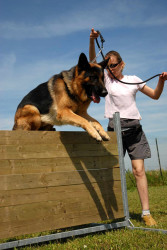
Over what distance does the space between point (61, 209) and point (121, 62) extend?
246 centimetres

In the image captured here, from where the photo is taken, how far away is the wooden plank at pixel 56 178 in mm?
2797

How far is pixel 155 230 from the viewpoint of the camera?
133 inches

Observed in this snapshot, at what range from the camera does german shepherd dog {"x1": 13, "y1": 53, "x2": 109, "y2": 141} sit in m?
3.42

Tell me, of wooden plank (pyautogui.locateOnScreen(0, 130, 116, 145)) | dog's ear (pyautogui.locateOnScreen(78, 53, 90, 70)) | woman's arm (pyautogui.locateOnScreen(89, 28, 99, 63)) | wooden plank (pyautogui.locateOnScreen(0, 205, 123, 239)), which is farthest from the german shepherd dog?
wooden plank (pyautogui.locateOnScreen(0, 205, 123, 239))

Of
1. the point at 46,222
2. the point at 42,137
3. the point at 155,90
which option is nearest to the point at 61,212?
the point at 46,222

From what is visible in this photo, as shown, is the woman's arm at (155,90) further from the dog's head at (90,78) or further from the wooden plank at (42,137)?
the wooden plank at (42,137)

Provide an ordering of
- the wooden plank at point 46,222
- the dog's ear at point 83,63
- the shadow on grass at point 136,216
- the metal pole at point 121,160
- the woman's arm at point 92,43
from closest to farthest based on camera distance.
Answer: the wooden plank at point 46,222, the dog's ear at point 83,63, the metal pole at point 121,160, the woman's arm at point 92,43, the shadow on grass at point 136,216

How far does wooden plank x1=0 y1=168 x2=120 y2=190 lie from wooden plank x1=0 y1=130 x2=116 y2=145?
1.22 ft

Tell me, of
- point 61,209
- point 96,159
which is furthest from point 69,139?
point 61,209

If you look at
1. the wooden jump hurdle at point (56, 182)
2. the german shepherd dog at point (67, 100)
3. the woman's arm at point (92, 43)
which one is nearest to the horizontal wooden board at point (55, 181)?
the wooden jump hurdle at point (56, 182)

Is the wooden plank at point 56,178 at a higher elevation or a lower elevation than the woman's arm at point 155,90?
lower

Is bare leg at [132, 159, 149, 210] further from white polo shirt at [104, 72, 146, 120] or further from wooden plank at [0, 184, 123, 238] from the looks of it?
white polo shirt at [104, 72, 146, 120]

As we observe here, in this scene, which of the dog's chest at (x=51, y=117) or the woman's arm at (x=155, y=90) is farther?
the woman's arm at (x=155, y=90)

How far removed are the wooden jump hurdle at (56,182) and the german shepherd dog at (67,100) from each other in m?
0.26
